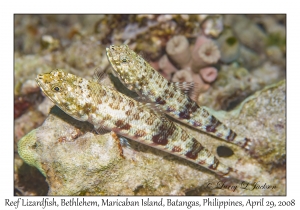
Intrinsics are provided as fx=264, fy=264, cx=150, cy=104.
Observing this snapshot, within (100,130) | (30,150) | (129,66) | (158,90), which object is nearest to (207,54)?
(158,90)

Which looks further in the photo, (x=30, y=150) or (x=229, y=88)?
(x=229, y=88)

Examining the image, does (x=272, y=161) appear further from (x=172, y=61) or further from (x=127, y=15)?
(x=127, y=15)

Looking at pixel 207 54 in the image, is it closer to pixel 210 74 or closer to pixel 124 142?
pixel 210 74

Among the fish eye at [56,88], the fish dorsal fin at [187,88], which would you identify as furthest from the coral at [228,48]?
the fish eye at [56,88]

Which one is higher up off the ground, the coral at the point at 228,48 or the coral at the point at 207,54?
the coral at the point at 228,48

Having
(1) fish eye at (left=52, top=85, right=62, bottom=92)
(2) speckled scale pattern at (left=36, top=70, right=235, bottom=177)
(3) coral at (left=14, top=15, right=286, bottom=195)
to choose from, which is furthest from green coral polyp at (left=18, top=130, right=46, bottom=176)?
(3) coral at (left=14, top=15, right=286, bottom=195)

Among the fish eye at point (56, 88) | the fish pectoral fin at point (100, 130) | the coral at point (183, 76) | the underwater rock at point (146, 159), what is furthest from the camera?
the coral at point (183, 76)

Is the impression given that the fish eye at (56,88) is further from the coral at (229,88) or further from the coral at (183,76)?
the coral at (229,88)

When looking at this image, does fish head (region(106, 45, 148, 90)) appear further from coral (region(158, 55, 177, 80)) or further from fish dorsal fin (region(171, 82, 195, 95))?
coral (region(158, 55, 177, 80))
